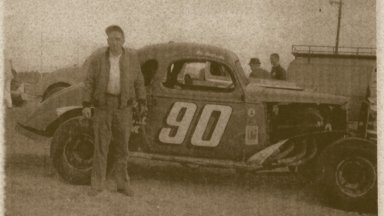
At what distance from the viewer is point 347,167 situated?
5605 millimetres

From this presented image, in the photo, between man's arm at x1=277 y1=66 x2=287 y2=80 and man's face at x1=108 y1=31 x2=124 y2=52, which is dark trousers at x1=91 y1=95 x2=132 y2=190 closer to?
man's face at x1=108 y1=31 x2=124 y2=52

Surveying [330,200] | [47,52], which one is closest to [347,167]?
[330,200]

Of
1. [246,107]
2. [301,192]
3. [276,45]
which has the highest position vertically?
[276,45]

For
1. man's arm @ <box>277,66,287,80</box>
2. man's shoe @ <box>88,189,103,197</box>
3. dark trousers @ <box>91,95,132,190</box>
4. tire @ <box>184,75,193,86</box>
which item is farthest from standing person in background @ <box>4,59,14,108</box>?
man's arm @ <box>277,66,287,80</box>

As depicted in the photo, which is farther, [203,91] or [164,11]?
[203,91]

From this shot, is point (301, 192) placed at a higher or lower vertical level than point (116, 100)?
lower

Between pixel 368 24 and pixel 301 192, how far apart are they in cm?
100

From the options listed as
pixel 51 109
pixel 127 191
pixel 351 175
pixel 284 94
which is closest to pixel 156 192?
pixel 127 191

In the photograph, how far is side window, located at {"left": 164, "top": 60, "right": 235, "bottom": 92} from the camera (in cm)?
589

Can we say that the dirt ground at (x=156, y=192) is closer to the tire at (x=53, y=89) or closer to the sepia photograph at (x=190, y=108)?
the sepia photograph at (x=190, y=108)

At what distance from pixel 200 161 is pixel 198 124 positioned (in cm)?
21

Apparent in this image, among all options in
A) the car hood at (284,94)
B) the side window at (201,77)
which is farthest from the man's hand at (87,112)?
the car hood at (284,94)

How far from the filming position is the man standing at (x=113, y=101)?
551cm

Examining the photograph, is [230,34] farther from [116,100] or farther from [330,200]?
[330,200]
